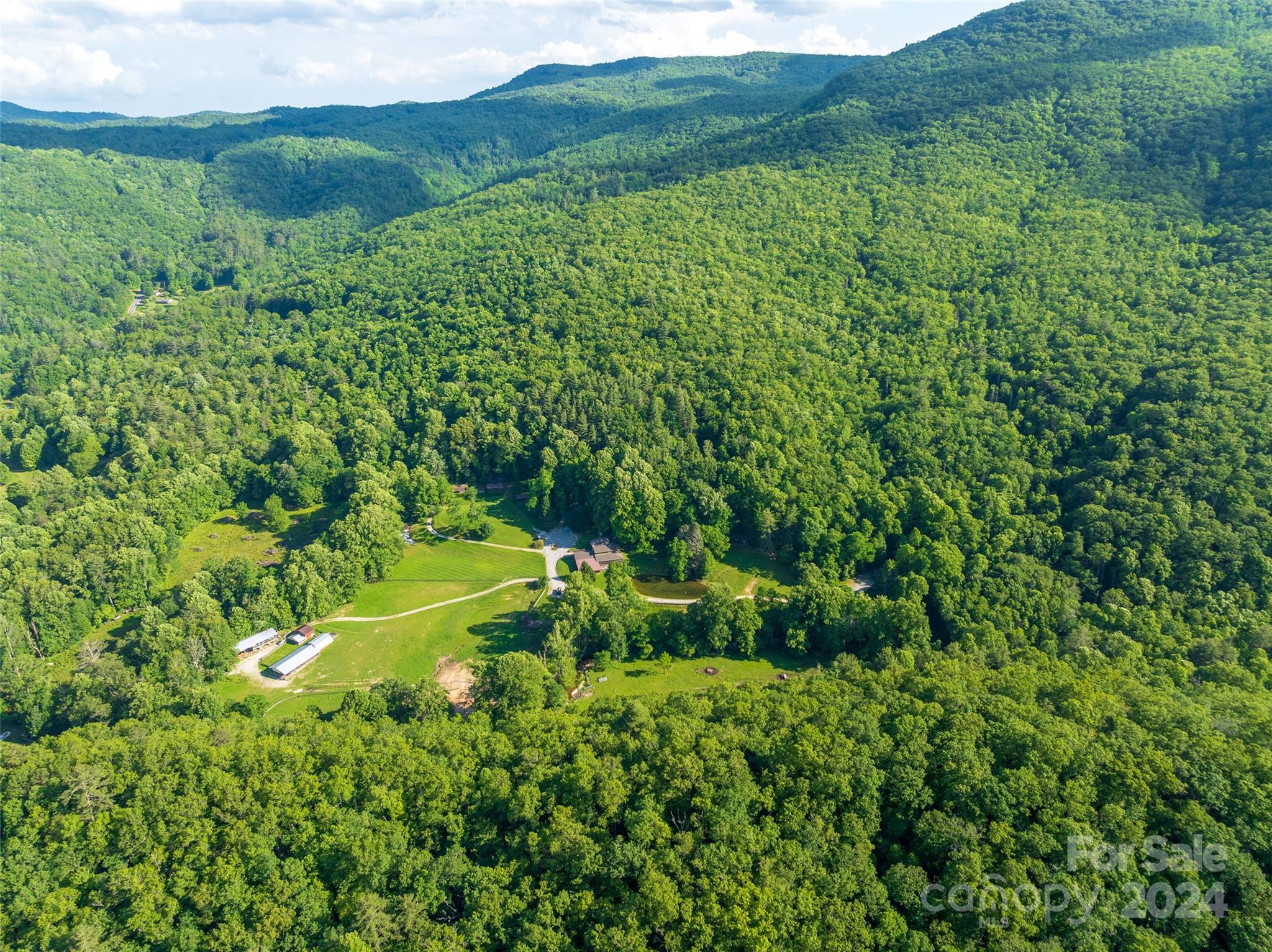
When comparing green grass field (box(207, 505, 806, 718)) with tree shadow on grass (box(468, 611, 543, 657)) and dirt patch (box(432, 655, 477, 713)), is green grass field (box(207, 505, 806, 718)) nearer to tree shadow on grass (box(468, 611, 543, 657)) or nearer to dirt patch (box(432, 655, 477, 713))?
tree shadow on grass (box(468, 611, 543, 657))

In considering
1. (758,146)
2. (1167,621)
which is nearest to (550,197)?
(758,146)

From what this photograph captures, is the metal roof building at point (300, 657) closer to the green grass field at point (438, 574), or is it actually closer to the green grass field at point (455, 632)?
the green grass field at point (455, 632)

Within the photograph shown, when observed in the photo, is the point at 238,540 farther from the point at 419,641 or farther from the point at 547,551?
the point at 547,551

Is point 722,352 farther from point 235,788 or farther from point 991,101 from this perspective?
point 991,101

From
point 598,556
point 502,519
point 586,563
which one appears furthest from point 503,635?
point 502,519

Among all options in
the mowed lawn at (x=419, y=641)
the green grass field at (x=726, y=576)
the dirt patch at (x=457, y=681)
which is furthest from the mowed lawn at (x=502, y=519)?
the dirt patch at (x=457, y=681)
